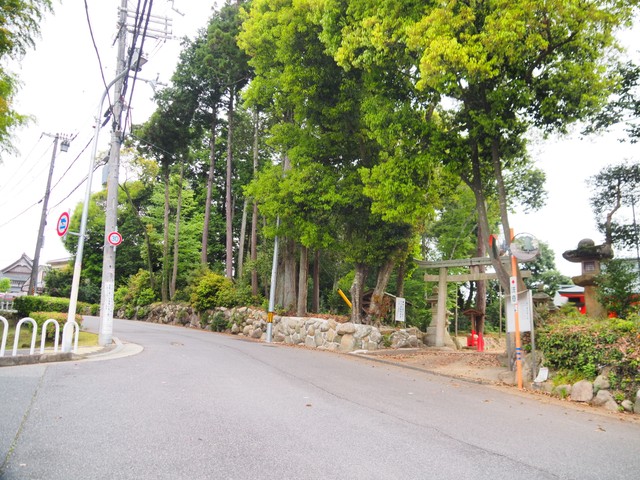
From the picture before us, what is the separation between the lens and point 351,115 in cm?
1582

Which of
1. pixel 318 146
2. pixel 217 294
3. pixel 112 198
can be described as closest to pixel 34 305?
pixel 217 294

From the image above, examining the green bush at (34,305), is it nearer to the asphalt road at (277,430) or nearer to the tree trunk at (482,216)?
the asphalt road at (277,430)

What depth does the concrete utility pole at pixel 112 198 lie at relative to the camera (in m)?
12.2

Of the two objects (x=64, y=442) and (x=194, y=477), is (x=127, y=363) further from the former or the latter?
(x=194, y=477)

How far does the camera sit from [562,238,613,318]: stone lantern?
15.7m

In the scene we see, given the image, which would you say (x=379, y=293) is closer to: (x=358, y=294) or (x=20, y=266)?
(x=358, y=294)

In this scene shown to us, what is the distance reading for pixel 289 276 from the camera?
20.3 meters

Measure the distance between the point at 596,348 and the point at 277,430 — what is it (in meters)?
6.44

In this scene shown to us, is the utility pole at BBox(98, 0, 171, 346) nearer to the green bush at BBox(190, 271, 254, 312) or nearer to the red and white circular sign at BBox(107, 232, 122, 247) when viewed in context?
the red and white circular sign at BBox(107, 232, 122, 247)

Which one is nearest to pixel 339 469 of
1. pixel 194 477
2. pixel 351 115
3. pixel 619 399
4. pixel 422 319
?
pixel 194 477

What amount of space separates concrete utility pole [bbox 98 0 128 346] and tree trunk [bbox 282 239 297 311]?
8.25 m

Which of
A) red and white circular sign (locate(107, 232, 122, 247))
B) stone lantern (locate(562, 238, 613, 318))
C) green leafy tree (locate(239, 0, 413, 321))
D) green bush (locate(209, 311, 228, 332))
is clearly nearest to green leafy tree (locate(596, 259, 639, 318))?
stone lantern (locate(562, 238, 613, 318))

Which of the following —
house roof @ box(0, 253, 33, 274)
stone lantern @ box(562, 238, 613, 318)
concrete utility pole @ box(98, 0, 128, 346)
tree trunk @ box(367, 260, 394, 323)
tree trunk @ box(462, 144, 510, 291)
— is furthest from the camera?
house roof @ box(0, 253, 33, 274)

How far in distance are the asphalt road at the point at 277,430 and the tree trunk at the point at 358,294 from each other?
299 inches
